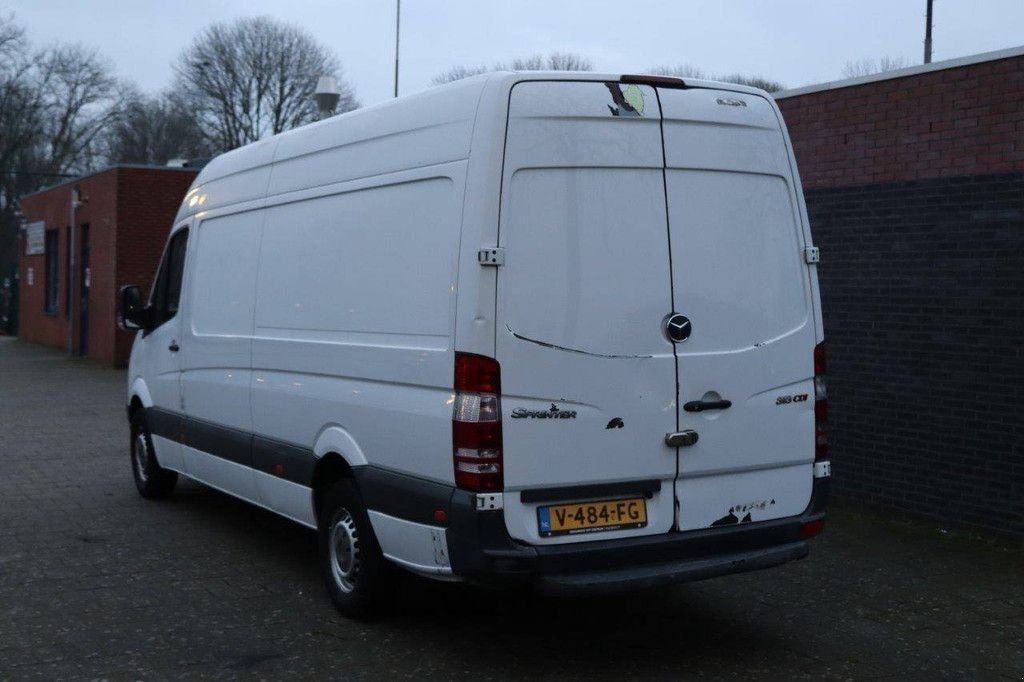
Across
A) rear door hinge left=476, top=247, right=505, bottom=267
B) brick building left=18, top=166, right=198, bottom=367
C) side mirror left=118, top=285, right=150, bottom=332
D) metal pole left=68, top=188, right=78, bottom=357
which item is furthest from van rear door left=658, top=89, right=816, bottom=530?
metal pole left=68, top=188, right=78, bottom=357

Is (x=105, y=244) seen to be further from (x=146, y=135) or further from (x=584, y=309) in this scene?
(x=146, y=135)

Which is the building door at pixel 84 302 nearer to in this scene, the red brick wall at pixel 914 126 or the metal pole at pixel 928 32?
the metal pole at pixel 928 32

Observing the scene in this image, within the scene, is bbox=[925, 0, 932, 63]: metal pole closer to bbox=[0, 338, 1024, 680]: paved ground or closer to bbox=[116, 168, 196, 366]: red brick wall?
bbox=[116, 168, 196, 366]: red brick wall

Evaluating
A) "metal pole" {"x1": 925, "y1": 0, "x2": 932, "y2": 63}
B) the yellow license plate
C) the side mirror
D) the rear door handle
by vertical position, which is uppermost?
"metal pole" {"x1": 925, "y1": 0, "x2": 932, "y2": 63}

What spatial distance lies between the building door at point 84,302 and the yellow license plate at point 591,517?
24214mm

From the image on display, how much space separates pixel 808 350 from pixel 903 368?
3.28 metres

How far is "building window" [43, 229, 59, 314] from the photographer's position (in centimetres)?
3177

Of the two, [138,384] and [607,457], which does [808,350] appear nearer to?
[607,457]

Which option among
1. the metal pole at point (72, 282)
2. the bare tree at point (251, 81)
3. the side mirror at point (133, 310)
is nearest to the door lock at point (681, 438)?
the side mirror at point (133, 310)

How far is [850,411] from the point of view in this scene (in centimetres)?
919

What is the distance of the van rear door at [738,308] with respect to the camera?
5410mm

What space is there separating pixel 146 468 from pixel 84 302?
64.4 feet

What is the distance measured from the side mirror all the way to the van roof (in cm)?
140

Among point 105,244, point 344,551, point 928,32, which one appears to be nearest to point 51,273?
point 105,244
